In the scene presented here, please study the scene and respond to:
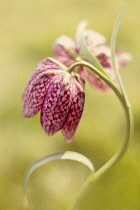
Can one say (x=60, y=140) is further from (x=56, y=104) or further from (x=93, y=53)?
(x=56, y=104)

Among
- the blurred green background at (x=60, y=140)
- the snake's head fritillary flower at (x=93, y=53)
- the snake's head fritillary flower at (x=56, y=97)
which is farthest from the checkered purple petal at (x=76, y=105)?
the blurred green background at (x=60, y=140)

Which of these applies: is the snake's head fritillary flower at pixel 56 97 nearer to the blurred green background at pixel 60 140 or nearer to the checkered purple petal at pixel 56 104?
the checkered purple petal at pixel 56 104

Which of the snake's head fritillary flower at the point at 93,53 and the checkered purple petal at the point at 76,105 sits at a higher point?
the snake's head fritillary flower at the point at 93,53

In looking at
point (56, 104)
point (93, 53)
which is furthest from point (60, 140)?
point (56, 104)

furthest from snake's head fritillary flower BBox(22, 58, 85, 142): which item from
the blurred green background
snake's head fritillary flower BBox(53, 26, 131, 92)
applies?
the blurred green background

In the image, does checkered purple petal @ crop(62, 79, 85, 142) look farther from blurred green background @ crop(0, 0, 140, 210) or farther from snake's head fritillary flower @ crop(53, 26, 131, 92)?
blurred green background @ crop(0, 0, 140, 210)

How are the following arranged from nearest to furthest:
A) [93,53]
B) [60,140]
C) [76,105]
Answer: [76,105] < [93,53] < [60,140]
